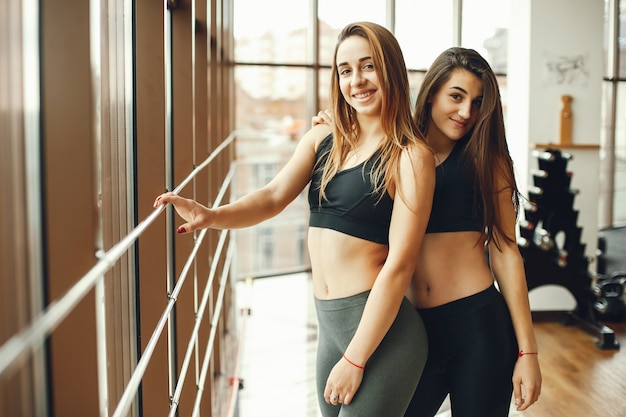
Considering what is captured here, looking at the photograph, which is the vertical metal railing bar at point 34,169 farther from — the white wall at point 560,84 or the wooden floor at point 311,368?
the white wall at point 560,84

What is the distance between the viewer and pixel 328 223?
1.51 metres

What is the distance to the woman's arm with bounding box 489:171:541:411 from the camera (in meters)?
1.55

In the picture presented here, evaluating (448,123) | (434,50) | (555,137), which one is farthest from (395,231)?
(434,50)

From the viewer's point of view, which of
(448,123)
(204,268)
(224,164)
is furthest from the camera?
(224,164)

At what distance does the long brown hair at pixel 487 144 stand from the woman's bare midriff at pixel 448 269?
69mm

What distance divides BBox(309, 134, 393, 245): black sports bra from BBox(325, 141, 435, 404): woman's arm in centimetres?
4

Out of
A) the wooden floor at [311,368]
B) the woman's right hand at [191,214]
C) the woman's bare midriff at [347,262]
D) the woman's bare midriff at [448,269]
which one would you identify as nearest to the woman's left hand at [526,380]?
the woman's bare midriff at [448,269]

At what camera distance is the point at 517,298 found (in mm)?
1599

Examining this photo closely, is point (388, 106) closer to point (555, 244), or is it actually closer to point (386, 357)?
point (386, 357)

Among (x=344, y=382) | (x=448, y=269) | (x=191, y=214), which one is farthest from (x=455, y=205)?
(x=191, y=214)

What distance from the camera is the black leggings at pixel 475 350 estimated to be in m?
1.56

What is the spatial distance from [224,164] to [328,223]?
250 centimetres

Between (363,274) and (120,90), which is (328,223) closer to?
(363,274)

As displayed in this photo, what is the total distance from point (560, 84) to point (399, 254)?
3.78 meters
